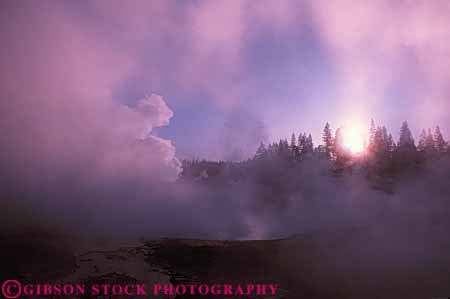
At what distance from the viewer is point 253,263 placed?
31.9m

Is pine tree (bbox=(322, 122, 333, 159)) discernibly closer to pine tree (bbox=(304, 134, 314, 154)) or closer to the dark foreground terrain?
pine tree (bbox=(304, 134, 314, 154))

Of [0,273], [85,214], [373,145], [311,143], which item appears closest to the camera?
[0,273]

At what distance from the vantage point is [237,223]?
166 ft

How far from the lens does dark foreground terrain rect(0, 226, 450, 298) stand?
27.2 m

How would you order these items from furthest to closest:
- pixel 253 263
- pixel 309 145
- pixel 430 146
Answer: pixel 309 145
pixel 430 146
pixel 253 263

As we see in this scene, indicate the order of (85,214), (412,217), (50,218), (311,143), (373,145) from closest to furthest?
(50,218), (85,214), (412,217), (373,145), (311,143)

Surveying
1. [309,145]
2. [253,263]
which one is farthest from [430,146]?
[253,263]

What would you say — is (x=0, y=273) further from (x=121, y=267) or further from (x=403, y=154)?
(x=403, y=154)

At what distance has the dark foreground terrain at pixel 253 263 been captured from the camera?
2717 cm

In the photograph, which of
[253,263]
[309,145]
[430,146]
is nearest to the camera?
[253,263]

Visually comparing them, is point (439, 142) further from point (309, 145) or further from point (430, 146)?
point (309, 145)

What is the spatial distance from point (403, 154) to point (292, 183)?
25958mm

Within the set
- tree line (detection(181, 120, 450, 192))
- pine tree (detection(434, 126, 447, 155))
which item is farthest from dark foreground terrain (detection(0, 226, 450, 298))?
pine tree (detection(434, 126, 447, 155))

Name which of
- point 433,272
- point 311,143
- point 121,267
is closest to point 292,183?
point 311,143
